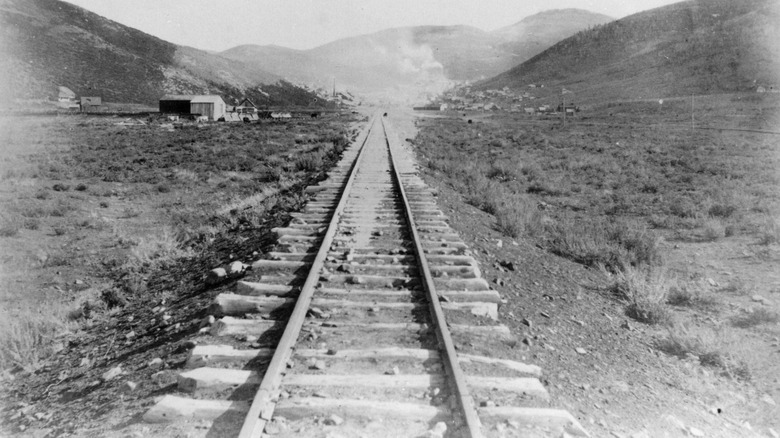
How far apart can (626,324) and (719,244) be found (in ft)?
19.5

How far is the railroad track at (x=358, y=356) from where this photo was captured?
3.60 m

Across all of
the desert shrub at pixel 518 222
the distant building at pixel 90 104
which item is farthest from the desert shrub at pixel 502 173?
the distant building at pixel 90 104

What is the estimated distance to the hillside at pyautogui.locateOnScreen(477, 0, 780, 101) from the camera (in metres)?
78.7

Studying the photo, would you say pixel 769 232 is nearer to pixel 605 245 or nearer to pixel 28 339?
pixel 605 245

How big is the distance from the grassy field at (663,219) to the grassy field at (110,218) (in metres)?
5.53

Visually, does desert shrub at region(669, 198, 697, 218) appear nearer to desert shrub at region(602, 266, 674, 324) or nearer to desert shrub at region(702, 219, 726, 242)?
desert shrub at region(702, 219, 726, 242)

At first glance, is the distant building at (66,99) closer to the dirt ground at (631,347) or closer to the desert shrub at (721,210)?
the desert shrub at (721,210)

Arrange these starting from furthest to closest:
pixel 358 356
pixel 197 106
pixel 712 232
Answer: pixel 197 106
pixel 712 232
pixel 358 356

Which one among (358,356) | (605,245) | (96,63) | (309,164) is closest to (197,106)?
(96,63)

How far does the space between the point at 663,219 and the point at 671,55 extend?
10337cm

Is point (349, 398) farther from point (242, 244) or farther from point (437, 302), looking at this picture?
point (242, 244)

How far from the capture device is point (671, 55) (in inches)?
3967

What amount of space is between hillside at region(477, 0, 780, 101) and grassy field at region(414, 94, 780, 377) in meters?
56.3

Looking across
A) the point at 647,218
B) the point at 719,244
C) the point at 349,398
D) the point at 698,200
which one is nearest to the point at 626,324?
the point at 349,398
